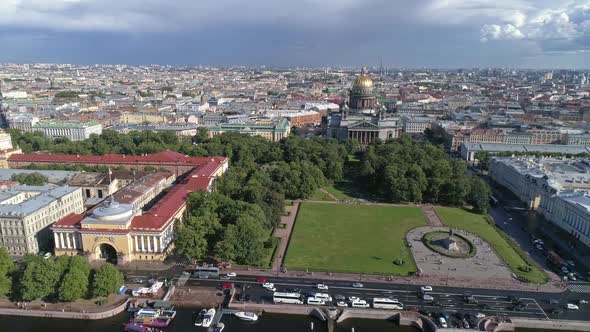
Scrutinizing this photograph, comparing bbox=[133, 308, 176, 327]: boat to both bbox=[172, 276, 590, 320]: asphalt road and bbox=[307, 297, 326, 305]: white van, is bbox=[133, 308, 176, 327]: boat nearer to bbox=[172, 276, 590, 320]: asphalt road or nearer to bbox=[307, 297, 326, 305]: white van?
bbox=[172, 276, 590, 320]: asphalt road

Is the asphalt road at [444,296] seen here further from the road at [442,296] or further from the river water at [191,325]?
the river water at [191,325]

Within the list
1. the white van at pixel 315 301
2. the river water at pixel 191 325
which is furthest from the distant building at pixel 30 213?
the white van at pixel 315 301

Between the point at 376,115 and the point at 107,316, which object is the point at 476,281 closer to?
the point at 107,316

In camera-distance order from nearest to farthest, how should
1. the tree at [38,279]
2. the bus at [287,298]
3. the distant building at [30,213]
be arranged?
1. the tree at [38,279]
2. the bus at [287,298]
3. the distant building at [30,213]

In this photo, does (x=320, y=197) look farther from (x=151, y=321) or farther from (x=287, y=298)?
(x=151, y=321)

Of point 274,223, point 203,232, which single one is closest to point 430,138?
point 274,223

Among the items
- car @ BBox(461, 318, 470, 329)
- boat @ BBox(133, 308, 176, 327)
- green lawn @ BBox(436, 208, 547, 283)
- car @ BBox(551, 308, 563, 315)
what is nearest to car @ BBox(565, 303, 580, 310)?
car @ BBox(551, 308, 563, 315)

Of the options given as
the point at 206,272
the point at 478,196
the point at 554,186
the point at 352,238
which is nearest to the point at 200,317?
the point at 206,272
